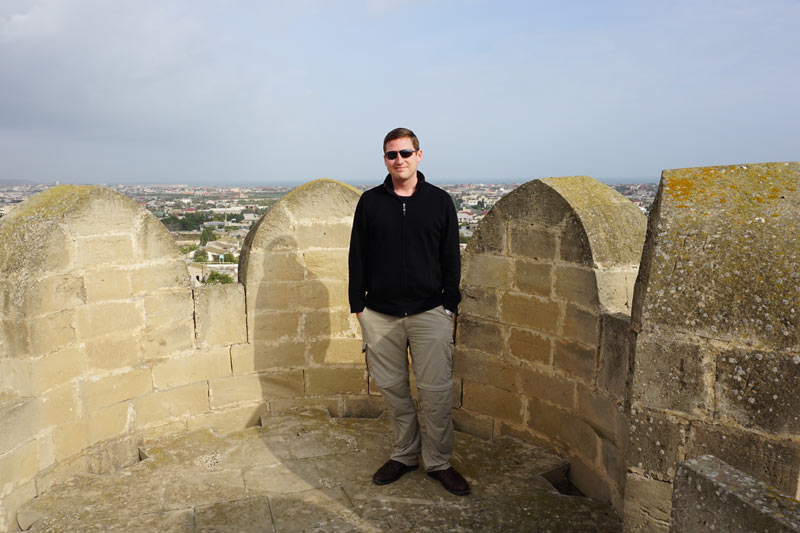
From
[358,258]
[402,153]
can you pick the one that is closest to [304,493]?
[358,258]

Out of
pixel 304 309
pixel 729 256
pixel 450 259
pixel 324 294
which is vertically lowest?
pixel 304 309

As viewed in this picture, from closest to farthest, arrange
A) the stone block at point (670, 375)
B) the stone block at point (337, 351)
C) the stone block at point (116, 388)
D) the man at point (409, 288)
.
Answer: the stone block at point (670, 375) → the man at point (409, 288) → the stone block at point (116, 388) → the stone block at point (337, 351)

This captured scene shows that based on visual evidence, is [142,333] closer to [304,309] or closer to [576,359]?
[304,309]

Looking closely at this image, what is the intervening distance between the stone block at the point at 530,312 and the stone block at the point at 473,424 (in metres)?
0.80

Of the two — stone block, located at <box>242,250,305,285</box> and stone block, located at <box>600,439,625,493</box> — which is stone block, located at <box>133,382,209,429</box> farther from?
stone block, located at <box>600,439,625,493</box>

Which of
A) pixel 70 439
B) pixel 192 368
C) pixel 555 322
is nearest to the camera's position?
pixel 70 439

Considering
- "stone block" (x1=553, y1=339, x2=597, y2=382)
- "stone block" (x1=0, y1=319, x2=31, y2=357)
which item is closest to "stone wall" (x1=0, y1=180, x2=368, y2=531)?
"stone block" (x1=0, y1=319, x2=31, y2=357)

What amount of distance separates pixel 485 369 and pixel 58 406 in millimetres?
2847

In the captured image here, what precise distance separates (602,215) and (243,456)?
2.86 m

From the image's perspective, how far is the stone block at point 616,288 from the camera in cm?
360

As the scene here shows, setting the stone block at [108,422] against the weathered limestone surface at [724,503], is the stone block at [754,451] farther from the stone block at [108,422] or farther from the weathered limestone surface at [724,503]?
the stone block at [108,422]

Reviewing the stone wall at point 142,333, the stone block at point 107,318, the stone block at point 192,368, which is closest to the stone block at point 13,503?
the stone wall at point 142,333

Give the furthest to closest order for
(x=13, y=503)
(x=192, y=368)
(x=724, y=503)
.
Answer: (x=192, y=368), (x=13, y=503), (x=724, y=503)

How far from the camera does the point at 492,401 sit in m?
4.45
